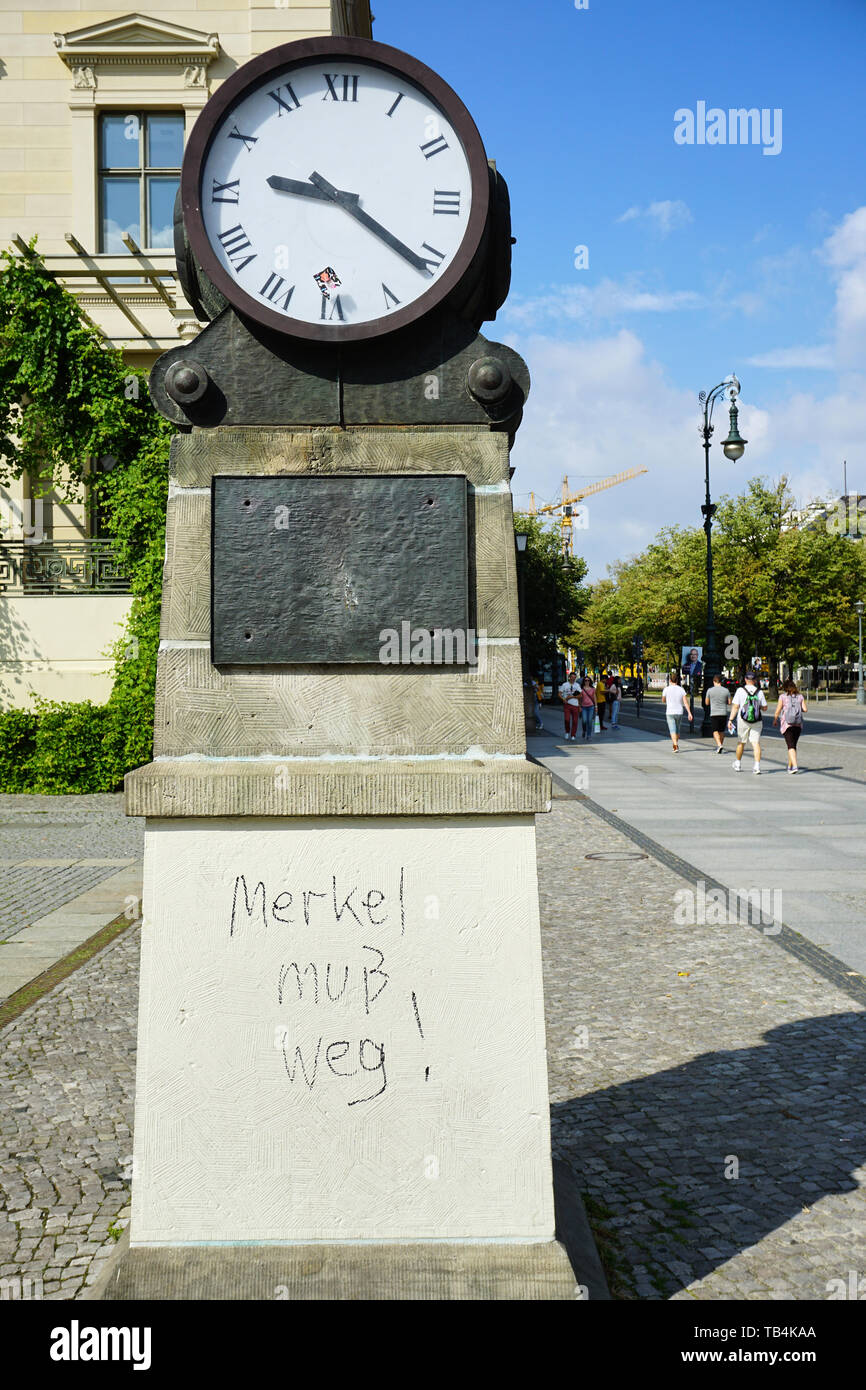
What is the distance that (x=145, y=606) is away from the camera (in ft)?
59.3

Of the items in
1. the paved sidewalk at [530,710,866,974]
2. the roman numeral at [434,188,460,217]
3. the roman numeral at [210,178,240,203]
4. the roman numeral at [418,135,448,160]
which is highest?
the roman numeral at [418,135,448,160]

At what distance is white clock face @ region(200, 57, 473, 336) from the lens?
327cm

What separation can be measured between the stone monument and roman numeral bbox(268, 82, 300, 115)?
1 centimetres

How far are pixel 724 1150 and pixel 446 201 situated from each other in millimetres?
3601

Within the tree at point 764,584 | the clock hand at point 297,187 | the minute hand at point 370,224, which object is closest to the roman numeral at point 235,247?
the clock hand at point 297,187

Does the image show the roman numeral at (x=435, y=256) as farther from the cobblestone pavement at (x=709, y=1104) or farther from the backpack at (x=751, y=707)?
the backpack at (x=751, y=707)

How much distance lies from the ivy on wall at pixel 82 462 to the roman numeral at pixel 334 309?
Result: 14514 millimetres

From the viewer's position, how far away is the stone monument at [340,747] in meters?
3.09

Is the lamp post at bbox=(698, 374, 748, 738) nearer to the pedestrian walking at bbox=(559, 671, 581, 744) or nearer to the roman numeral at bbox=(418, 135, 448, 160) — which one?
the pedestrian walking at bbox=(559, 671, 581, 744)

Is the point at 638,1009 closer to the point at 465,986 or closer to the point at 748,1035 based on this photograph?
the point at 748,1035

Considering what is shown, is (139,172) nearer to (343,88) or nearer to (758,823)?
(758,823)

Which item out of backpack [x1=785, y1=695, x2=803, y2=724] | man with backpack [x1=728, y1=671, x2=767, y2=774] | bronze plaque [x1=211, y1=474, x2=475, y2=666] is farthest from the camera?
man with backpack [x1=728, y1=671, x2=767, y2=774]

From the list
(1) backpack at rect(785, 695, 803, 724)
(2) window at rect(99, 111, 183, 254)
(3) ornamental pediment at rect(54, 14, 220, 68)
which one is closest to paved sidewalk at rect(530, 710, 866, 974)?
(1) backpack at rect(785, 695, 803, 724)
